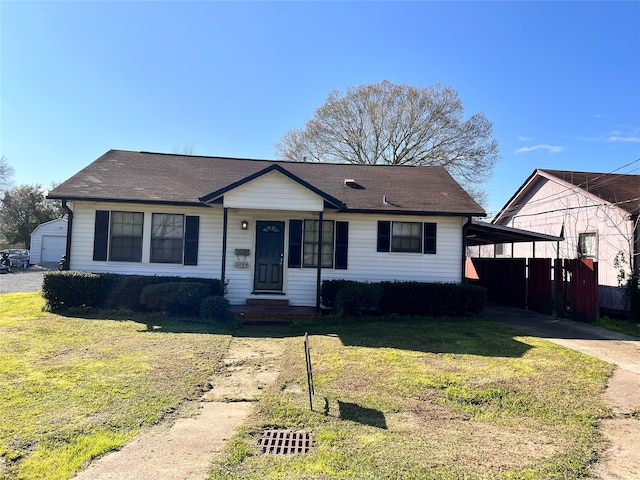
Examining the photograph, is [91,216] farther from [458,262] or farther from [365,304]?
[458,262]

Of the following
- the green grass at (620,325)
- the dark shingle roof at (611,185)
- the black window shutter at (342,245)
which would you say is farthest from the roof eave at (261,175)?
the dark shingle roof at (611,185)

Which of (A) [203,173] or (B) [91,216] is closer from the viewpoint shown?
(B) [91,216]

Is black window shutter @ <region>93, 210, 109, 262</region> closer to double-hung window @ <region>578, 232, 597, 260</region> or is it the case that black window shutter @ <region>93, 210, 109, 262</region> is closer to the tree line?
double-hung window @ <region>578, 232, 597, 260</region>

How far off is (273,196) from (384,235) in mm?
3438

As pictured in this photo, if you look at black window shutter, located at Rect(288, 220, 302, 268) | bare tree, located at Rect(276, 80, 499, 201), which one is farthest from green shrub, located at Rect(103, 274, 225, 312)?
bare tree, located at Rect(276, 80, 499, 201)

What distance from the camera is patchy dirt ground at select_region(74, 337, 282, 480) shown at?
3123 mm

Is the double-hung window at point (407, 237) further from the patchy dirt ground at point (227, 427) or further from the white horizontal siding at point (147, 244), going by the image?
the patchy dirt ground at point (227, 427)

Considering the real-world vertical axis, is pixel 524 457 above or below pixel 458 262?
below

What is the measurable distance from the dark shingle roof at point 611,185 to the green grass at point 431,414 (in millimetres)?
7184

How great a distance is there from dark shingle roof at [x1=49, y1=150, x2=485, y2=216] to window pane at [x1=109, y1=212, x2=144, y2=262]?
0.66 m

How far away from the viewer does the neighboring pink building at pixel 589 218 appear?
39.0ft

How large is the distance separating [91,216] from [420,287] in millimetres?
9159

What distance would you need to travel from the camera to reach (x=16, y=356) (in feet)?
20.2

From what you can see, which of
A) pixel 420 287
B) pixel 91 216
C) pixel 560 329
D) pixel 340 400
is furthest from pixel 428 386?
pixel 91 216
